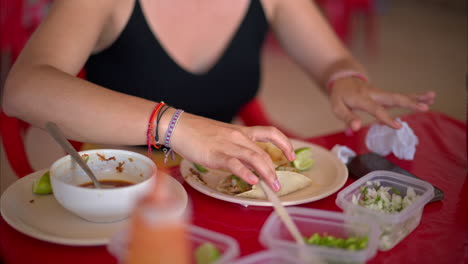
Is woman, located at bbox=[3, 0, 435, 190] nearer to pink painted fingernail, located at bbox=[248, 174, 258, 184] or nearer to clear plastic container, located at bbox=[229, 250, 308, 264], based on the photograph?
pink painted fingernail, located at bbox=[248, 174, 258, 184]

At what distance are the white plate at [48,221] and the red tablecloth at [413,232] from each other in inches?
0.8

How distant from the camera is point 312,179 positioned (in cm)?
117

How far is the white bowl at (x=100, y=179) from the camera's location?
0.86 meters

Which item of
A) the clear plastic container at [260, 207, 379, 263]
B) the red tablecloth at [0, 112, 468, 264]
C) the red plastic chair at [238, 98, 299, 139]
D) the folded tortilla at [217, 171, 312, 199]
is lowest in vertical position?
the red plastic chair at [238, 98, 299, 139]

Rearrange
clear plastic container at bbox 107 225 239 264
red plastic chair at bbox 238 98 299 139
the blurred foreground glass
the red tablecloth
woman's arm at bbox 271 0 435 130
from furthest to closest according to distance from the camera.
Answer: red plastic chair at bbox 238 98 299 139
woman's arm at bbox 271 0 435 130
the red tablecloth
clear plastic container at bbox 107 225 239 264
the blurred foreground glass

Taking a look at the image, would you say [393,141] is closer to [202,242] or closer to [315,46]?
[315,46]

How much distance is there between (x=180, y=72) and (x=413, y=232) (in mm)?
860

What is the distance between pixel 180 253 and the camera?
1.99 ft

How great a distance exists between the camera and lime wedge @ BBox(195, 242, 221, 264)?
705 mm

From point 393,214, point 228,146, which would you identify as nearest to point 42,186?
point 228,146

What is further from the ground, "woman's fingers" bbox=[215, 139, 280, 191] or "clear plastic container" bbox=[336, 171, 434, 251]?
"woman's fingers" bbox=[215, 139, 280, 191]

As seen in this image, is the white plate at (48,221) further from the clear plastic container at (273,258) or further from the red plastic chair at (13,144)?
the red plastic chair at (13,144)

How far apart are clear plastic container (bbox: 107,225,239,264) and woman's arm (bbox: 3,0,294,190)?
195 mm

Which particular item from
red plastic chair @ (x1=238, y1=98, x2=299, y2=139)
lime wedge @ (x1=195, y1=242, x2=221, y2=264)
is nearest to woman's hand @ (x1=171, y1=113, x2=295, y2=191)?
lime wedge @ (x1=195, y1=242, x2=221, y2=264)
